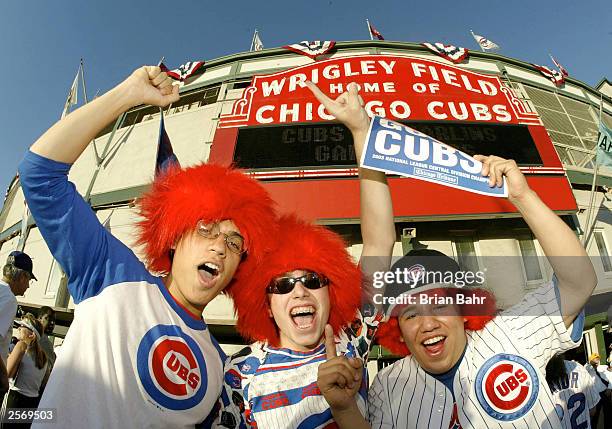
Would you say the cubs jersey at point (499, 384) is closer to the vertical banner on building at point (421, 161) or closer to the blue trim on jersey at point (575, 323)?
the blue trim on jersey at point (575, 323)

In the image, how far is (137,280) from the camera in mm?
1662

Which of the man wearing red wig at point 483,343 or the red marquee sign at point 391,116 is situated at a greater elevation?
the red marquee sign at point 391,116

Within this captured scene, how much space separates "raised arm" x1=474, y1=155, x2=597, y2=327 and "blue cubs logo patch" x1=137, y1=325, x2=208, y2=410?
1.61 metres

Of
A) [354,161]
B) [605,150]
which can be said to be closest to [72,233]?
[354,161]

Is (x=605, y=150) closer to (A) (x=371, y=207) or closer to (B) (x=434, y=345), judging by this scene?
(A) (x=371, y=207)

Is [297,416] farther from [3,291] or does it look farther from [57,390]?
[3,291]

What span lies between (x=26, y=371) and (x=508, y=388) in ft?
14.0

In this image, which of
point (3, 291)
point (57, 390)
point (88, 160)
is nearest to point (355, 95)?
point (57, 390)

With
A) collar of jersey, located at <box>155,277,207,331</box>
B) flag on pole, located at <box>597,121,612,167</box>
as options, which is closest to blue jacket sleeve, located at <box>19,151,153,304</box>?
collar of jersey, located at <box>155,277,207,331</box>

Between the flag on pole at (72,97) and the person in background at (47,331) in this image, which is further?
the flag on pole at (72,97)

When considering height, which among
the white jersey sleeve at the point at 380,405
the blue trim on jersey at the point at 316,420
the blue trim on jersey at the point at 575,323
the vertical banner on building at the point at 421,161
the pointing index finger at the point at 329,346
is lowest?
the blue trim on jersey at the point at 316,420

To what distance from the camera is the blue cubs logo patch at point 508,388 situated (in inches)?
62.9

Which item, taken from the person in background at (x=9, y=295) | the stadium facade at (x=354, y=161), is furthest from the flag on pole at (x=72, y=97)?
the person in background at (x=9, y=295)

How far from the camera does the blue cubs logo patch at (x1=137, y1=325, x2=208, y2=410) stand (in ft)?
4.84
